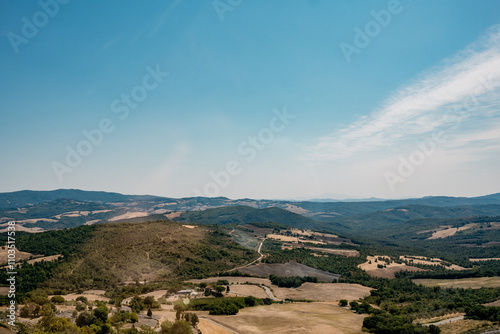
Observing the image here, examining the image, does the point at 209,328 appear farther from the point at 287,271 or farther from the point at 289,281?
the point at 287,271

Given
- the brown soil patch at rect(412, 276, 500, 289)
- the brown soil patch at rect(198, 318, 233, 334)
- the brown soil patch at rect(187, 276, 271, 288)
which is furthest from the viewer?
the brown soil patch at rect(187, 276, 271, 288)

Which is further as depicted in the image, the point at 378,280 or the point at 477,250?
the point at 477,250

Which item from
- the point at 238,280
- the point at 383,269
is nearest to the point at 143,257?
the point at 238,280

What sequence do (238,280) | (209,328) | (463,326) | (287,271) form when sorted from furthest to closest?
(287,271), (238,280), (209,328), (463,326)

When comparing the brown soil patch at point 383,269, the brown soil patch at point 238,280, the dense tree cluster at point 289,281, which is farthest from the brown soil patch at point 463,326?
the brown soil patch at point 383,269

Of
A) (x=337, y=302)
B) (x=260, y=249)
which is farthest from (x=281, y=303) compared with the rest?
(x=260, y=249)

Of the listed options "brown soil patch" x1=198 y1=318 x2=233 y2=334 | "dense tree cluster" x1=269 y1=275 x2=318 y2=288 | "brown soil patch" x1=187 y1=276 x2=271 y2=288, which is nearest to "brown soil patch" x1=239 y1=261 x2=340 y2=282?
"dense tree cluster" x1=269 y1=275 x2=318 y2=288

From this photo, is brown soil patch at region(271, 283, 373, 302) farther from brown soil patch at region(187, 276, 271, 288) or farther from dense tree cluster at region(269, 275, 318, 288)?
brown soil patch at region(187, 276, 271, 288)

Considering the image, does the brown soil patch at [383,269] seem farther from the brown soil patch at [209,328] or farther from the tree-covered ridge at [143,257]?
the brown soil patch at [209,328]

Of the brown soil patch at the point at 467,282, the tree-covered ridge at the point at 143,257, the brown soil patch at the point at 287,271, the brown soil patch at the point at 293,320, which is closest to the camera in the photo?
the brown soil patch at the point at 293,320

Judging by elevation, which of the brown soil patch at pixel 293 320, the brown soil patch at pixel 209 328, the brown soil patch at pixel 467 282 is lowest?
the brown soil patch at pixel 467 282

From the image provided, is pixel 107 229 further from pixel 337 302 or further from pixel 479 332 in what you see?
pixel 479 332
